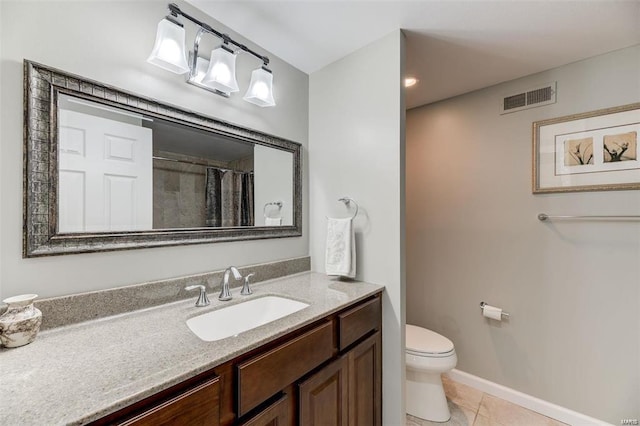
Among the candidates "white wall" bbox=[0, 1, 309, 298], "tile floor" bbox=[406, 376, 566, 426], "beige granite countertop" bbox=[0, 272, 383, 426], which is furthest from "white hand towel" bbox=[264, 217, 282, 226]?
"tile floor" bbox=[406, 376, 566, 426]

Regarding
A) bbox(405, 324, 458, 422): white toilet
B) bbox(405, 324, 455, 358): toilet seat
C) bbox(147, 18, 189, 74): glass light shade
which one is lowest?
bbox(405, 324, 458, 422): white toilet

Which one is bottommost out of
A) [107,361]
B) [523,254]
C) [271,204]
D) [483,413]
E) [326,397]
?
[483,413]

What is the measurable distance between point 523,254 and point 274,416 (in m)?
1.99

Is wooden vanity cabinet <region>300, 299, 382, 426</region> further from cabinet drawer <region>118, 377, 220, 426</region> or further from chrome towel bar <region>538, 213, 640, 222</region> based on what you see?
chrome towel bar <region>538, 213, 640, 222</region>

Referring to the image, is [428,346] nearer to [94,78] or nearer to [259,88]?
[259,88]

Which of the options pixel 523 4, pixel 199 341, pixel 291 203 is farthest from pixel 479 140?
pixel 199 341

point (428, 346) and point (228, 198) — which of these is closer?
point (228, 198)

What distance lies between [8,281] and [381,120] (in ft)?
5.69

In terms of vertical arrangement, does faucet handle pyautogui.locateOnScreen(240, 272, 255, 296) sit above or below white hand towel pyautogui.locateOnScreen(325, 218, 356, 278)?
below

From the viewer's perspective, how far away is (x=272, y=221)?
1757 millimetres

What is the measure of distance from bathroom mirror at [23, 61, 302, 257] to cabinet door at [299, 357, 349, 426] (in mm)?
828

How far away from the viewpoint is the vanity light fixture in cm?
114

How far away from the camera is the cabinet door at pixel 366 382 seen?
1.31 m

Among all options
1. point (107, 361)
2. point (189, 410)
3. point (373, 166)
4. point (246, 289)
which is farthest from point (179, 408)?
point (373, 166)
